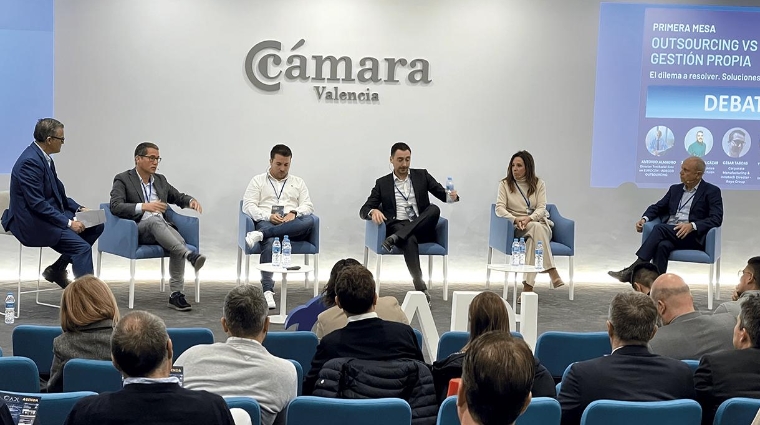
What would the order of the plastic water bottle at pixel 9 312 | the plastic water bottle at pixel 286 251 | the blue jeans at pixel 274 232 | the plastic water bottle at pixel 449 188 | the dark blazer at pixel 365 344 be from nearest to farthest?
the dark blazer at pixel 365 344
the plastic water bottle at pixel 9 312
the plastic water bottle at pixel 286 251
the blue jeans at pixel 274 232
the plastic water bottle at pixel 449 188

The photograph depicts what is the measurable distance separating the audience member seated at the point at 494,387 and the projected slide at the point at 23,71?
7.48 meters

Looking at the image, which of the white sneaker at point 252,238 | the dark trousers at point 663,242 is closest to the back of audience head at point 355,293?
the white sneaker at point 252,238

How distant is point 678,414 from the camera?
9.88 feet

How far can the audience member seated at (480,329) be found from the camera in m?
3.46

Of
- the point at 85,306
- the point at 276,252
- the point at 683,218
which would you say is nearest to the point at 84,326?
the point at 85,306

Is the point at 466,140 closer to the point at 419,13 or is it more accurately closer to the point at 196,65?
the point at 419,13

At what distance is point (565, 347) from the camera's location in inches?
174

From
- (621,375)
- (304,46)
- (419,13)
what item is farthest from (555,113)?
(621,375)

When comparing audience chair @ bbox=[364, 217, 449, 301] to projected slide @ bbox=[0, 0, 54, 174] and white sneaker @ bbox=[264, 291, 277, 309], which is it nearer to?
white sneaker @ bbox=[264, 291, 277, 309]

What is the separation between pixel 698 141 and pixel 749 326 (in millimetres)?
6285

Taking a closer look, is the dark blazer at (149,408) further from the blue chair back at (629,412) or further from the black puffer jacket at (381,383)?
the blue chair back at (629,412)

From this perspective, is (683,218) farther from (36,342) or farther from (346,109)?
(36,342)

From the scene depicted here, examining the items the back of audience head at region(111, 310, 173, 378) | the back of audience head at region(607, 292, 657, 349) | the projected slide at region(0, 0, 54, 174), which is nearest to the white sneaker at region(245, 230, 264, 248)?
the projected slide at region(0, 0, 54, 174)

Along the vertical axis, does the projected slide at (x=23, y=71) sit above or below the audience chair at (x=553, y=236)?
above
